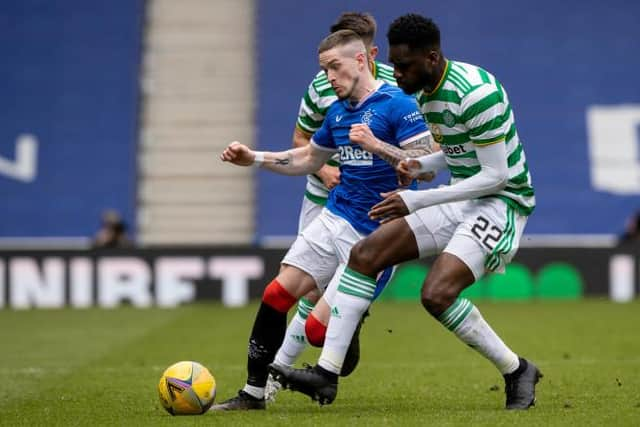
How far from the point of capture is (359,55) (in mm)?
7949

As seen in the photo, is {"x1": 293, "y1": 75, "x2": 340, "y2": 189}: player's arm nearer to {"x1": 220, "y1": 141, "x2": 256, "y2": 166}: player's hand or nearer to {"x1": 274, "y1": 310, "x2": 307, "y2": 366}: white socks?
{"x1": 220, "y1": 141, "x2": 256, "y2": 166}: player's hand

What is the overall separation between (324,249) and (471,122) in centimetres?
134

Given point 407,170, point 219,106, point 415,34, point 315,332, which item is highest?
point 415,34

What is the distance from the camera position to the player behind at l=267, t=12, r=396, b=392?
805 centimetres

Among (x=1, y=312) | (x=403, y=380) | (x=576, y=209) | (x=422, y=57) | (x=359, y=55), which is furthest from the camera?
(x=576, y=209)

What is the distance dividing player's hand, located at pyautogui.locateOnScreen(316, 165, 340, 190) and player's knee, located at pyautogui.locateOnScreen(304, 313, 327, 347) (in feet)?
3.69

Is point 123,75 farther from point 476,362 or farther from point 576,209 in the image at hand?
point 476,362

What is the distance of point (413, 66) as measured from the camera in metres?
7.28

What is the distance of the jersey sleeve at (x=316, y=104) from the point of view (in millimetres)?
8773

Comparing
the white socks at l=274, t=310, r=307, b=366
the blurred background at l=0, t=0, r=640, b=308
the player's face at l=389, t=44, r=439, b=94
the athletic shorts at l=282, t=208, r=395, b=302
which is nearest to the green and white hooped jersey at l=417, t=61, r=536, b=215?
the player's face at l=389, t=44, r=439, b=94

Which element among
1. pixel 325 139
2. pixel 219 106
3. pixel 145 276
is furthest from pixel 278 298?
pixel 219 106

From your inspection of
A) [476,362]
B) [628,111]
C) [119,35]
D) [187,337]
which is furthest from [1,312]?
[628,111]

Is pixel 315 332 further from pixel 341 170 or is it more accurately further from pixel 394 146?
pixel 394 146

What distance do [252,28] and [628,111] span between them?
6897 millimetres
